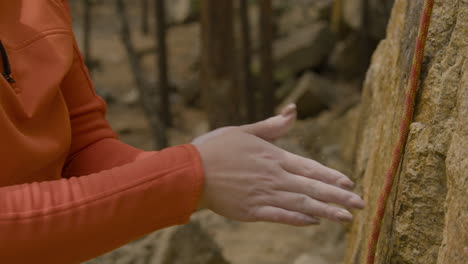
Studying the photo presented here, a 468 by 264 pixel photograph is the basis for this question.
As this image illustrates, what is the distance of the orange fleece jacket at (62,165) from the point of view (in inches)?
44.7

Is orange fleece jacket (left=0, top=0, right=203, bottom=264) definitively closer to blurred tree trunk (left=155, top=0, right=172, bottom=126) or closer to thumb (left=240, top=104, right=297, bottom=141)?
thumb (left=240, top=104, right=297, bottom=141)

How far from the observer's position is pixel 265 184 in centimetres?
115

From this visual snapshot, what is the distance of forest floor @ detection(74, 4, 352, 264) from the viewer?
162 inches

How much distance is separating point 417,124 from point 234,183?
16.9 inches

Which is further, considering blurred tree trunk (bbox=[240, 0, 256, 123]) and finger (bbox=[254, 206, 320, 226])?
blurred tree trunk (bbox=[240, 0, 256, 123])

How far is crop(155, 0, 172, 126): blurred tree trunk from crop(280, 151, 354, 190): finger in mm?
6352

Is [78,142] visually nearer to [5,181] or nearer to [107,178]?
[5,181]

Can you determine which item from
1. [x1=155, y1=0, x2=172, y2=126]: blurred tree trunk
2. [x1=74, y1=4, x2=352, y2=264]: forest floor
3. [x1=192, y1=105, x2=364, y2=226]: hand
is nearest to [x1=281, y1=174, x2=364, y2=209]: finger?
[x1=192, y1=105, x2=364, y2=226]: hand

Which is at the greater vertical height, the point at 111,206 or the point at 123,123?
the point at 111,206

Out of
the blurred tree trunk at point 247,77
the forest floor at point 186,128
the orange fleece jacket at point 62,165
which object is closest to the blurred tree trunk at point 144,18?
the forest floor at point 186,128

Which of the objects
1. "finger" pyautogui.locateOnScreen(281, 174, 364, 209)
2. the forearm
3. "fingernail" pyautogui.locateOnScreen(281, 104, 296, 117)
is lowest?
the forearm

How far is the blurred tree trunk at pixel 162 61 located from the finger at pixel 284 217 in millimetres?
6391

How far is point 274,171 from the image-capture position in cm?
115

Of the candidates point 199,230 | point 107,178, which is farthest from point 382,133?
point 199,230
